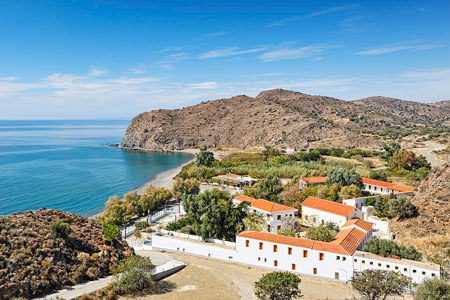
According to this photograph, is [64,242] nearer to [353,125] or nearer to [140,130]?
[353,125]

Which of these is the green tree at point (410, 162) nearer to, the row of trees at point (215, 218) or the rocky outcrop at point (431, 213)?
the rocky outcrop at point (431, 213)

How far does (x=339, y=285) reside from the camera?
22.7m

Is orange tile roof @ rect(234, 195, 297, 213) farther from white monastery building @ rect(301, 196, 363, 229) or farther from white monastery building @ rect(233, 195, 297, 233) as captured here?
white monastery building @ rect(301, 196, 363, 229)

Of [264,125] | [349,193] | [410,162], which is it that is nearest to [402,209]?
[349,193]

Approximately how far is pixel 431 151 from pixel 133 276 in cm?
8605

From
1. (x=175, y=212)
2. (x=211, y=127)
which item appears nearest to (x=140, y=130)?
(x=211, y=127)

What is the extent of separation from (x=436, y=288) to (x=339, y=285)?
710 centimetres

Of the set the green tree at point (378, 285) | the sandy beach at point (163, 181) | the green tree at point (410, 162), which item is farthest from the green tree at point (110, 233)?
the green tree at point (410, 162)

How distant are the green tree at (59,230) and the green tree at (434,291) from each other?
921 inches

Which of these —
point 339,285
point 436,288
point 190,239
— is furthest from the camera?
point 190,239

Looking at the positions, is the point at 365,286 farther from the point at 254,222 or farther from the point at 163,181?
the point at 163,181

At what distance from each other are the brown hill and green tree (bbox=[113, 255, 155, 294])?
97257 mm

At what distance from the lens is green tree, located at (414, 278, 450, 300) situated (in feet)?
53.6

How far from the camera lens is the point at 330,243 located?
24812mm
